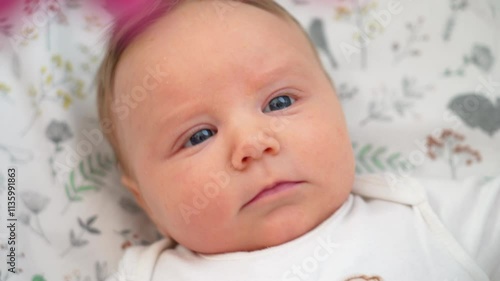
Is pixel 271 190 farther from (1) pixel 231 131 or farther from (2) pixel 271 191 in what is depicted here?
(1) pixel 231 131

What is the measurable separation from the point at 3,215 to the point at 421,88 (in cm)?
100

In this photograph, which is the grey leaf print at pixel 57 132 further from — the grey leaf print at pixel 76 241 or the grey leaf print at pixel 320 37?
the grey leaf print at pixel 320 37

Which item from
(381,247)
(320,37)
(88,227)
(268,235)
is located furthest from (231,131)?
(320,37)

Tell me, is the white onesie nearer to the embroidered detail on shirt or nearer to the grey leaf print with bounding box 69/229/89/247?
the embroidered detail on shirt

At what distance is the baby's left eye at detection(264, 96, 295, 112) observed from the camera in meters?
1.15

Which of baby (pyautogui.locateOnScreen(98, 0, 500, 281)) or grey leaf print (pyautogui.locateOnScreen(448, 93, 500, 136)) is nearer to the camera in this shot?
baby (pyautogui.locateOnScreen(98, 0, 500, 281))

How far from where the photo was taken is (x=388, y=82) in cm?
156

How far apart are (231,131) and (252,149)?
65 mm

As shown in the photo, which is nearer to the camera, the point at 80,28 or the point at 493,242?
the point at 493,242

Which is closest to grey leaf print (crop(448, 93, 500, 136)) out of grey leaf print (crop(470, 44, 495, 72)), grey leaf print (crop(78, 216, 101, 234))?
grey leaf print (crop(470, 44, 495, 72))

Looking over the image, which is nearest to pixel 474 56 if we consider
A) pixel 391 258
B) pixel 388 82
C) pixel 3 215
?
pixel 388 82

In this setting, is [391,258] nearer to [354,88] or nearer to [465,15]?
[354,88]

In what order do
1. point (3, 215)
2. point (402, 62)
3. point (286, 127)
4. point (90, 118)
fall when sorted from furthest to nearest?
point (402, 62), point (90, 118), point (3, 215), point (286, 127)

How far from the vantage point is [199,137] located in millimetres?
1139
